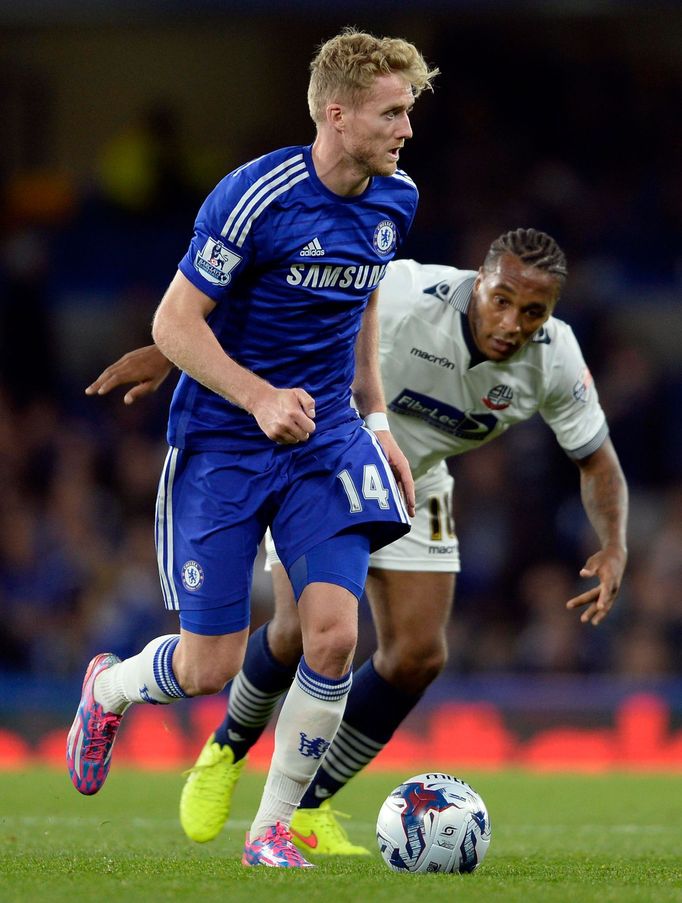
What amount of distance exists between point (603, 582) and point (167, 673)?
158 centimetres

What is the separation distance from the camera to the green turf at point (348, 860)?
3.95 metres

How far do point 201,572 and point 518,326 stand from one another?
1438 mm

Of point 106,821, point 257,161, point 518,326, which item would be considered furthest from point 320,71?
point 106,821

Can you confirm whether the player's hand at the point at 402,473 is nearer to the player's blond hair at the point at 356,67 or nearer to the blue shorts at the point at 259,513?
the blue shorts at the point at 259,513

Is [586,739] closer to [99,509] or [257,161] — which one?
[99,509]

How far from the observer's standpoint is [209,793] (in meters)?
5.65

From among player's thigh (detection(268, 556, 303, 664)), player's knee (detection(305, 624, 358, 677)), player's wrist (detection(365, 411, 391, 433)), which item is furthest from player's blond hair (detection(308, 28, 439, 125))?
player's thigh (detection(268, 556, 303, 664))

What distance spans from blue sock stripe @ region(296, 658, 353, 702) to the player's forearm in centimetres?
151

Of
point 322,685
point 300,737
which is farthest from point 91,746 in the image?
point 322,685

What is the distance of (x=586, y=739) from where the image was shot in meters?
10.8

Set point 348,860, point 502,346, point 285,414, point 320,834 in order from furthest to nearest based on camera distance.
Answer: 1. point 320,834
2. point 502,346
3. point 348,860
4. point 285,414

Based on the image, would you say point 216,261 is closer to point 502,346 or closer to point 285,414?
point 285,414

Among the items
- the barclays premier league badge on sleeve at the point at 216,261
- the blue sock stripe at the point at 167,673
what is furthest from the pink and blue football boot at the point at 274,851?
the barclays premier league badge on sleeve at the point at 216,261

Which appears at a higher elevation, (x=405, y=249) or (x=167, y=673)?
(x=167, y=673)
